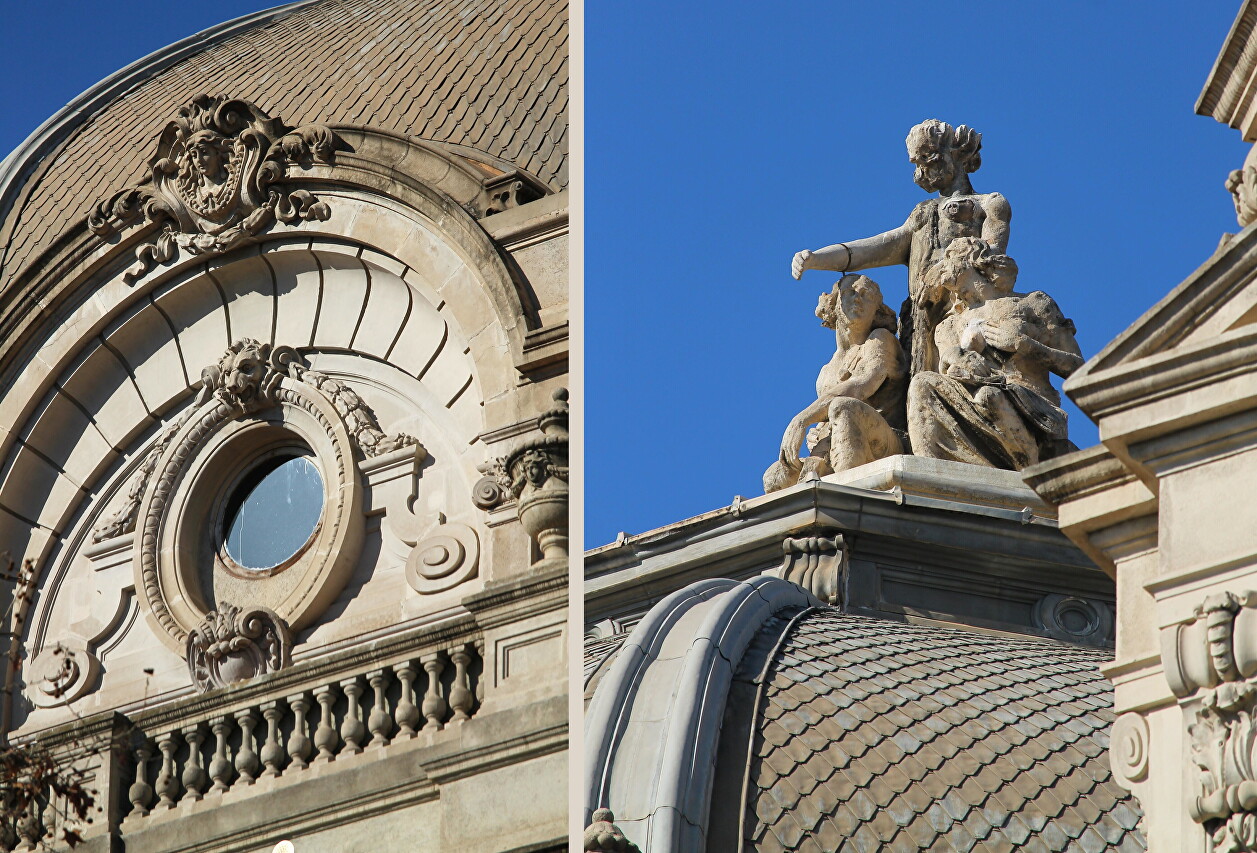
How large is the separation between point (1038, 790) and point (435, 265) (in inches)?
227

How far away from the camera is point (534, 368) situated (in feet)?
66.9

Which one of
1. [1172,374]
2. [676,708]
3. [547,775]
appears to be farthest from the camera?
[676,708]

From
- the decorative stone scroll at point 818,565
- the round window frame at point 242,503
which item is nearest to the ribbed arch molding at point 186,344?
the round window frame at point 242,503

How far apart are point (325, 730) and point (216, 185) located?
4852 millimetres

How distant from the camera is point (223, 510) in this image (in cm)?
2273

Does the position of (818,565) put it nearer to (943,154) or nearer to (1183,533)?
(943,154)

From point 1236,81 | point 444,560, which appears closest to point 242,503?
point 444,560

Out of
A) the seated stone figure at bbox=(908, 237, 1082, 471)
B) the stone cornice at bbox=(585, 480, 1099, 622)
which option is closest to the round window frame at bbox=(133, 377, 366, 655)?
the stone cornice at bbox=(585, 480, 1099, 622)

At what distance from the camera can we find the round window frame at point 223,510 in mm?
21547

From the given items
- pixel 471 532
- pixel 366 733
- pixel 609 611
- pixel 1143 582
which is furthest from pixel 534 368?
pixel 1143 582

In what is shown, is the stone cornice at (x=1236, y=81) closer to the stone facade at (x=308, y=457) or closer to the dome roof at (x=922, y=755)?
the stone facade at (x=308, y=457)

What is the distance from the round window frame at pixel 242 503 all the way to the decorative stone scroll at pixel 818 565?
14.0ft

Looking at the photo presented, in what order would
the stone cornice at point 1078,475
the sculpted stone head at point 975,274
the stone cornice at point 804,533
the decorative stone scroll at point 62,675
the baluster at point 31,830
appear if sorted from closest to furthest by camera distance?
the stone cornice at point 1078,475, the baluster at point 31,830, the decorative stone scroll at point 62,675, the stone cornice at point 804,533, the sculpted stone head at point 975,274

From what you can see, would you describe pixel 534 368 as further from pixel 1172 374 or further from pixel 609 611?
pixel 1172 374
